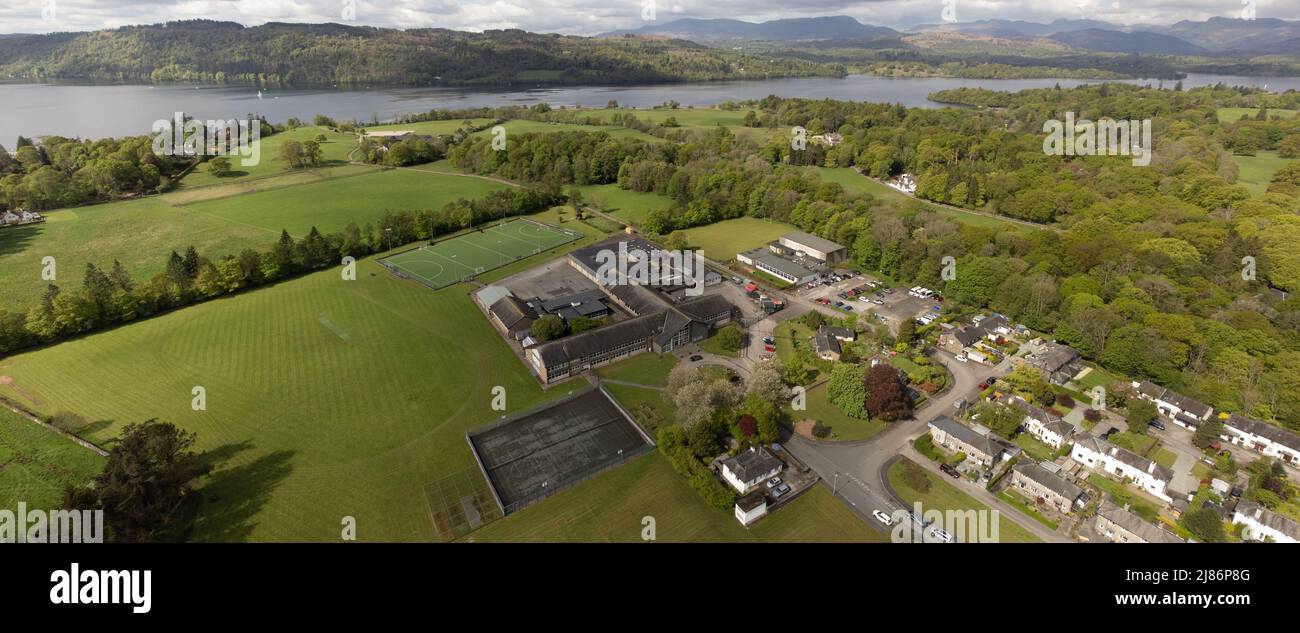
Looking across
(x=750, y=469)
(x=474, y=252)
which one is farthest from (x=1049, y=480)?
(x=474, y=252)

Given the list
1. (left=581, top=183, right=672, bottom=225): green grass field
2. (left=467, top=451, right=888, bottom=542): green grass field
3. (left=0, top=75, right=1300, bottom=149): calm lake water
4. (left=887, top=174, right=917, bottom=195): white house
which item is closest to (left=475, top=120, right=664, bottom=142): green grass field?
(left=581, top=183, right=672, bottom=225): green grass field

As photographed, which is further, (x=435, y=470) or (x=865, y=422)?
(x=865, y=422)

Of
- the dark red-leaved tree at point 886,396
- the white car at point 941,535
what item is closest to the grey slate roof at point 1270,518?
the white car at point 941,535

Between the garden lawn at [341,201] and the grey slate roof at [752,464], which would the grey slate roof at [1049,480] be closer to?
the grey slate roof at [752,464]
